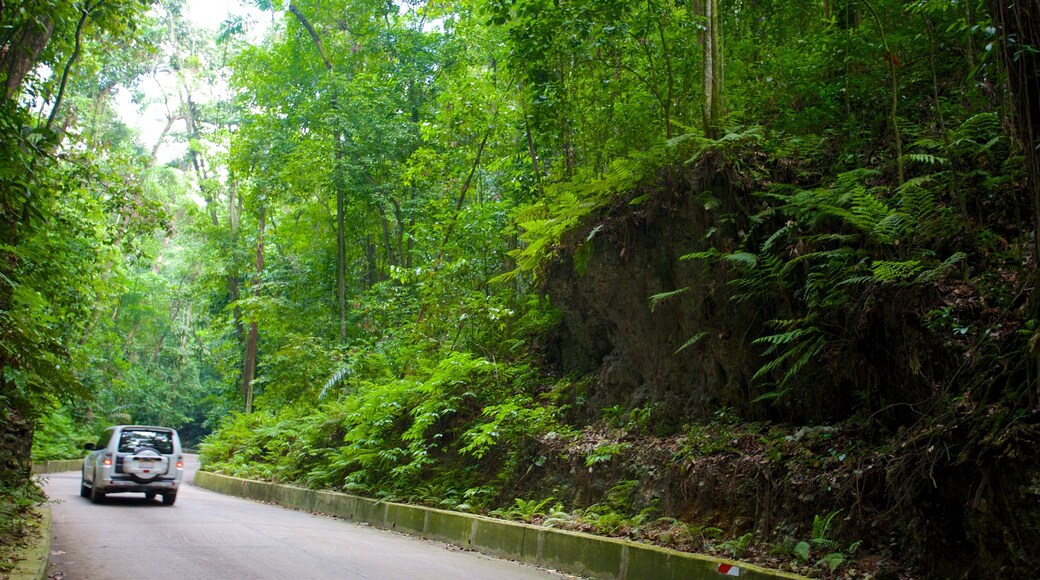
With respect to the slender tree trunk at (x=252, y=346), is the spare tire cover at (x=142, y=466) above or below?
below

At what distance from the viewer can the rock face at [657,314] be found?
378 inches

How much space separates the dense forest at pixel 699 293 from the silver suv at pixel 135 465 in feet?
7.97

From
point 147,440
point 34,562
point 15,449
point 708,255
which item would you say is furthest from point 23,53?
point 708,255

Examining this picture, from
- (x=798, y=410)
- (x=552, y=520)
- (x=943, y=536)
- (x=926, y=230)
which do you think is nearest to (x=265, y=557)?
(x=552, y=520)

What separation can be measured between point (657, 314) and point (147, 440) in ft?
41.2

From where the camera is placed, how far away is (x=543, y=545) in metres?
9.68

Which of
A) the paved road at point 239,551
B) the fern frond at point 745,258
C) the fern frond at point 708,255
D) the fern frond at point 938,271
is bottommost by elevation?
the paved road at point 239,551

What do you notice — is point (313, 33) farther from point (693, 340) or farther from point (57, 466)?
point (693, 340)

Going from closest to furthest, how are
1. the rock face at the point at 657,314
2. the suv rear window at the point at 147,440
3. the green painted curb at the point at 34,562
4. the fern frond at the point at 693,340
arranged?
the green painted curb at the point at 34,562 < the fern frond at the point at 693,340 < the rock face at the point at 657,314 < the suv rear window at the point at 147,440

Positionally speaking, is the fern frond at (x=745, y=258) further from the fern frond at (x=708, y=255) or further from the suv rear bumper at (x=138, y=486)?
the suv rear bumper at (x=138, y=486)

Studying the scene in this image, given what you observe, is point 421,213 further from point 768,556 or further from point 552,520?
point 768,556

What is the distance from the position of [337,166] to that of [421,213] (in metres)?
3.09

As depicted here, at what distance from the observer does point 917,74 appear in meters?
10.5

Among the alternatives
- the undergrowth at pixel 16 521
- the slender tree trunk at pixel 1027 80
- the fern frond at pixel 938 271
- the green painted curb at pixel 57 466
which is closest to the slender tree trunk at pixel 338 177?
the undergrowth at pixel 16 521
